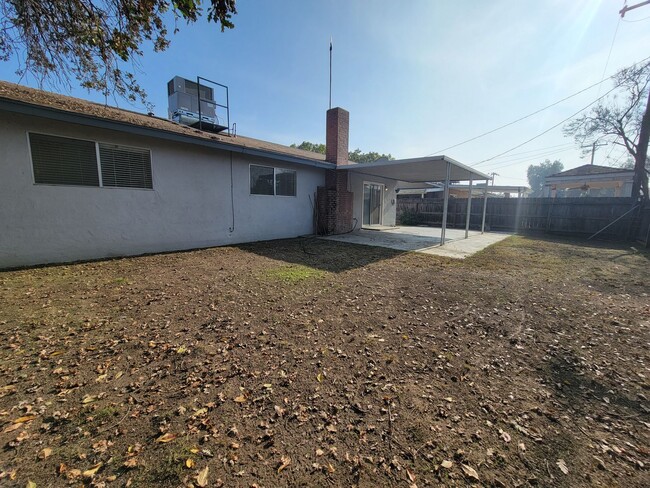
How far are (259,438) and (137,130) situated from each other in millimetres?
7136

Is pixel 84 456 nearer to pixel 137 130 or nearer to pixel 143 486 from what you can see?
pixel 143 486

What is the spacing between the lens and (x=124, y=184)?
6.78m

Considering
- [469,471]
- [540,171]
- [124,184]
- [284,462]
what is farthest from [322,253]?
[540,171]

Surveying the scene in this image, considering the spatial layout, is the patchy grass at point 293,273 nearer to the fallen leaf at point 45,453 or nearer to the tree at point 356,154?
the fallen leaf at point 45,453

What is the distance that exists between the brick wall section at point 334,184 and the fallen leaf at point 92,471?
10424mm

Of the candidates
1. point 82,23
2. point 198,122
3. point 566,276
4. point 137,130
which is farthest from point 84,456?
point 198,122

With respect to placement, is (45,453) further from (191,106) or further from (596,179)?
(596,179)

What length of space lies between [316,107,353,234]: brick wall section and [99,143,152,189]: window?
248 inches

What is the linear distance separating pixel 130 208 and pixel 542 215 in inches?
746

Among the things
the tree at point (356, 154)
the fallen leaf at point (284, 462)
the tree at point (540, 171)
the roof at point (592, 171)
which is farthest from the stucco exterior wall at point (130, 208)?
the tree at point (540, 171)

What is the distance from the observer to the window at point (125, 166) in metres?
6.49

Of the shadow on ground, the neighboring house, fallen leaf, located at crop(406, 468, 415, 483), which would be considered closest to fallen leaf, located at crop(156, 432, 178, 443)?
fallen leaf, located at crop(406, 468, 415, 483)

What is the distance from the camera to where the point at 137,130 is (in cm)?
641

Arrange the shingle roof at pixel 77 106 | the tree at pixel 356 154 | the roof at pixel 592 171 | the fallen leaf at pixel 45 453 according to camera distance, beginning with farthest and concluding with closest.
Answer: the tree at pixel 356 154 < the roof at pixel 592 171 < the shingle roof at pixel 77 106 < the fallen leaf at pixel 45 453
